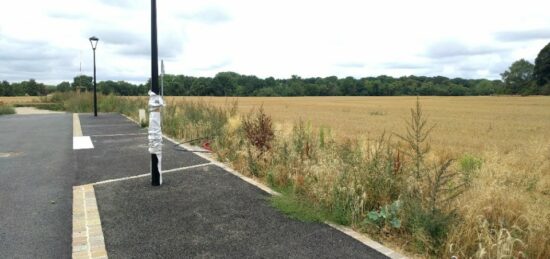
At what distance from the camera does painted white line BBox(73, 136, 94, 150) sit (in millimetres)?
10905

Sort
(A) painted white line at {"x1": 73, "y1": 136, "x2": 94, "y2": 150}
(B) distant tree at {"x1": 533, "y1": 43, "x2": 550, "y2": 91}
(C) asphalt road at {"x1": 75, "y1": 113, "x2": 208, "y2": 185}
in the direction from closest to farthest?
(C) asphalt road at {"x1": 75, "y1": 113, "x2": 208, "y2": 185}
(A) painted white line at {"x1": 73, "y1": 136, "x2": 94, "y2": 150}
(B) distant tree at {"x1": 533, "y1": 43, "x2": 550, "y2": 91}

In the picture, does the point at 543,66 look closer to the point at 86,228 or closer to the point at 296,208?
the point at 296,208

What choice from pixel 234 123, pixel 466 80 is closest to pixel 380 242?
pixel 234 123

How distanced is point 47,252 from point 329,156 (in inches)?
160

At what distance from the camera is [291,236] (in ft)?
14.3

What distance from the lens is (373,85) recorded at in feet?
331

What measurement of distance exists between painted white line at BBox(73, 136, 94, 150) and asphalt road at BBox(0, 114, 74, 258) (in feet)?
1.11

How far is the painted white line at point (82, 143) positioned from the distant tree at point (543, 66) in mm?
88271

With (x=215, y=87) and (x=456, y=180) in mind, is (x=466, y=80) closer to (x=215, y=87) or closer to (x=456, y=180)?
(x=215, y=87)

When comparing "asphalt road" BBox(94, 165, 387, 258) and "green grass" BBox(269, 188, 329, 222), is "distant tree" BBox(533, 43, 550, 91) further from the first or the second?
"asphalt road" BBox(94, 165, 387, 258)

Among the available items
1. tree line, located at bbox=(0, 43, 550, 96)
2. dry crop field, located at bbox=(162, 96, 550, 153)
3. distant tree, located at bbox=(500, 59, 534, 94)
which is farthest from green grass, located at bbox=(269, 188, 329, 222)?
distant tree, located at bbox=(500, 59, 534, 94)

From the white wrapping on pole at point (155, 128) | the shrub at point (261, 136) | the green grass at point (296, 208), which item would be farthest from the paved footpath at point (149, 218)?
the shrub at point (261, 136)

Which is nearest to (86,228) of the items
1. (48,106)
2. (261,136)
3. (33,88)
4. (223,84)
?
(261,136)

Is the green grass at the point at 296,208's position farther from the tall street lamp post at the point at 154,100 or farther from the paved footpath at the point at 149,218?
the tall street lamp post at the point at 154,100
